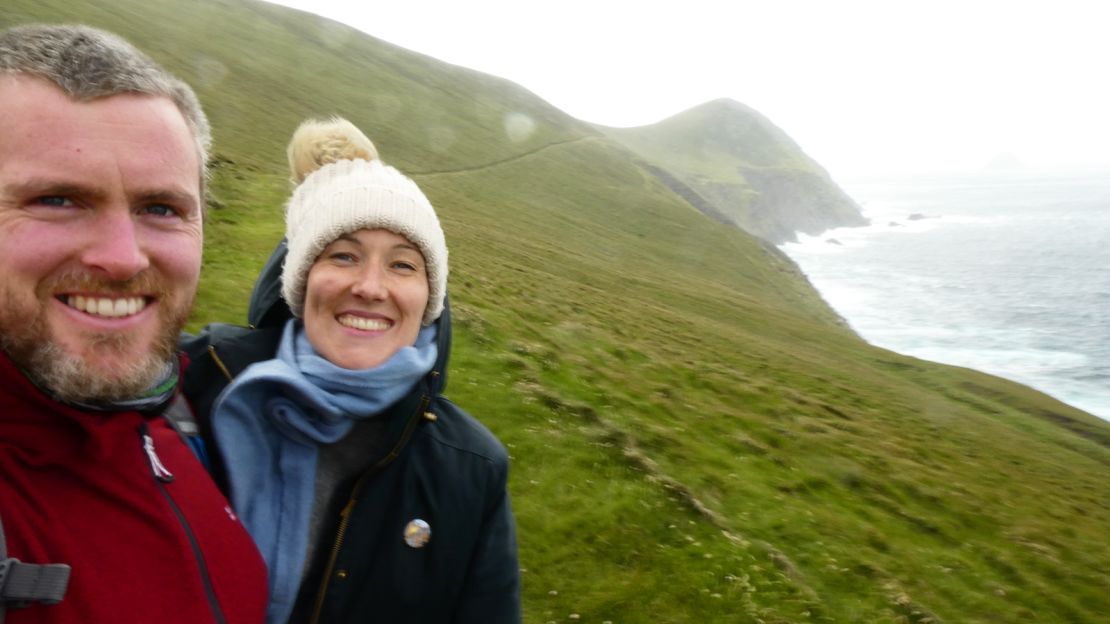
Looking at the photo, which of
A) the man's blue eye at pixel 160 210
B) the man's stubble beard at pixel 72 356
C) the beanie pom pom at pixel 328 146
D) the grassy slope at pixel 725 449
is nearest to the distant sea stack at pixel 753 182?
the grassy slope at pixel 725 449

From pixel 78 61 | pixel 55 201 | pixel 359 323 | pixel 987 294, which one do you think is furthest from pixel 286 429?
pixel 987 294

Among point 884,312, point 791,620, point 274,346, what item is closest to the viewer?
point 274,346

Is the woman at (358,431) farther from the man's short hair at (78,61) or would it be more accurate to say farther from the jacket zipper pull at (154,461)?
the man's short hair at (78,61)

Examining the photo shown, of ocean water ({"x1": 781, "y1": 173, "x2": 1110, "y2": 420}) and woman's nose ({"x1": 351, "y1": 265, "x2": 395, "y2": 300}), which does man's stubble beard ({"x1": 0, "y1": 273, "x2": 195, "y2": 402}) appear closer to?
woman's nose ({"x1": 351, "y1": 265, "x2": 395, "y2": 300})

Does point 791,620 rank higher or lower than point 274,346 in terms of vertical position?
lower

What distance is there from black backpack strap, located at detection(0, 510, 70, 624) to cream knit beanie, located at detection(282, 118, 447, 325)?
1.94 meters

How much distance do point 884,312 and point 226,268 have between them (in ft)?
255

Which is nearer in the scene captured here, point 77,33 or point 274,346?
point 77,33

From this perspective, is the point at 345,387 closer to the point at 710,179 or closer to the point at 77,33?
Result: the point at 77,33

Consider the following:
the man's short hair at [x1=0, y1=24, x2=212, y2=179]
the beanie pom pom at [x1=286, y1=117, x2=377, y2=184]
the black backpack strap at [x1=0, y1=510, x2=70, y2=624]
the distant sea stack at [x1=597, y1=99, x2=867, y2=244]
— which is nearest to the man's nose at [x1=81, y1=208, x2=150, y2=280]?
the man's short hair at [x1=0, y1=24, x2=212, y2=179]

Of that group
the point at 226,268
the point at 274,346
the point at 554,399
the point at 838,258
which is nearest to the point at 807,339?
the point at 554,399

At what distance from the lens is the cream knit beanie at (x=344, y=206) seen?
3588 millimetres

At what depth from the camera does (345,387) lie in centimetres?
342

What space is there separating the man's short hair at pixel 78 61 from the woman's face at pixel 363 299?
1253 millimetres
